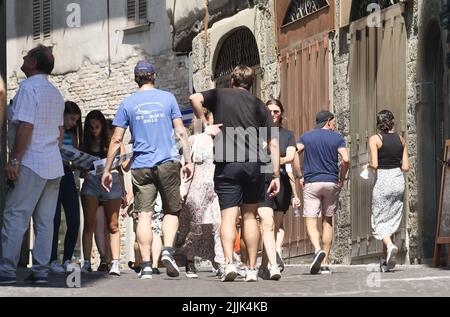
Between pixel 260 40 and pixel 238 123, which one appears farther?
pixel 260 40

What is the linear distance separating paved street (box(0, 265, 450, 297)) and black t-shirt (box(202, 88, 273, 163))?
1.03 metres

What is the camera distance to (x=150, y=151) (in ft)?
47.6

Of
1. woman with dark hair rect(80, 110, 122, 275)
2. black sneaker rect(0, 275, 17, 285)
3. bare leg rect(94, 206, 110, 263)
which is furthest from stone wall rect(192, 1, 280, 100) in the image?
black sneaker rect(0, 275, 17, 285)

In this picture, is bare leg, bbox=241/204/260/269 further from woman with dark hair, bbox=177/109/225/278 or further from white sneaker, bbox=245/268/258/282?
woman with dark hair, bbox=177/109/225/278

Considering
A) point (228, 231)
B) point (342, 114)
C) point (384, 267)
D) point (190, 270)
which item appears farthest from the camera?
point (342, 114)

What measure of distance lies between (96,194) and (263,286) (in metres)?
4.08

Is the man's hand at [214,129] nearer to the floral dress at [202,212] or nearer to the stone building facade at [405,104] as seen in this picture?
the floral dress at [202,212]

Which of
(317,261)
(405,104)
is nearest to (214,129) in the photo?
(317,261)

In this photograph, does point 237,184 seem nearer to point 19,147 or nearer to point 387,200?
point 19,147

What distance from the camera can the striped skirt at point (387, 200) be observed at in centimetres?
1659

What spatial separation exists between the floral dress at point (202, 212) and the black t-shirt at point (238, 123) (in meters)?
1.66

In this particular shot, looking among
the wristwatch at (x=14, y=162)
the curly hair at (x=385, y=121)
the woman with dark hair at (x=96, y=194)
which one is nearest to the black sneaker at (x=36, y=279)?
the wristwatch at (x=14, y=162)
